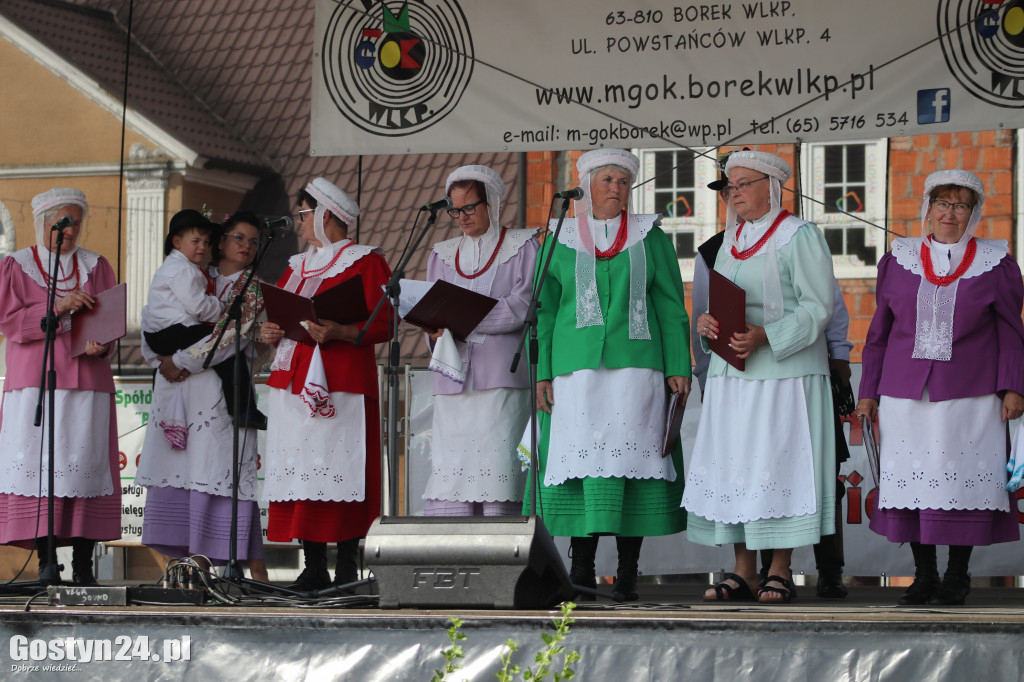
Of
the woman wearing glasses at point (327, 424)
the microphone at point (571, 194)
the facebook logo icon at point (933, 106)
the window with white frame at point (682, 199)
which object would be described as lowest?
the woman wearing glasses at point (327, 424)

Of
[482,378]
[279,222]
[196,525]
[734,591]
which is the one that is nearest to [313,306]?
[279,222]

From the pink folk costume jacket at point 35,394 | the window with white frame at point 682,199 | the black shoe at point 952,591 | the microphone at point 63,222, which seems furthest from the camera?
the window with white frame at point 682,199

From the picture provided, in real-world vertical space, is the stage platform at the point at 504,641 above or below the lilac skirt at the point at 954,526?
below

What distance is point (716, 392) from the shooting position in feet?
18.5

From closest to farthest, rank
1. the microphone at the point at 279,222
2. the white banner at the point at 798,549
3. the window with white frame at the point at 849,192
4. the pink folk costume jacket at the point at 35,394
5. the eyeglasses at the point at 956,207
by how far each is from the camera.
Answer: the eyeglasses at the point at 956,207
the microphone at the point at 279,222
the pink folk costume jacket at the point at 35,394
the white banner at the point at 798,549
the window with white frame at the point at 849,192

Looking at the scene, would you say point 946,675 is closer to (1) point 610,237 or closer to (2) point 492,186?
(1) point 610,237

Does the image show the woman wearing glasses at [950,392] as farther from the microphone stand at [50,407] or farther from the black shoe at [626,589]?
the microphone stand at [50,407]

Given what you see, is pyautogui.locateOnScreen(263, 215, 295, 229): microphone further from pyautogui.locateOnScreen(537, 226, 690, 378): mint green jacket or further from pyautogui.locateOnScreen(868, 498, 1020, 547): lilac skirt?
pyautogui.locateOnScreen(868, 498, 1020, 547): lilac skirt

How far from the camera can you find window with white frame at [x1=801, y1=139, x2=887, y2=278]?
14055mm

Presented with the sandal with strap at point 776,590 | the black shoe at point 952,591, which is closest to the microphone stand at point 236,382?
the sandal with strap at point 776,590

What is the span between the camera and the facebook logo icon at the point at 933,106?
6.70m

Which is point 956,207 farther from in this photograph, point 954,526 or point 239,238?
point 239,238

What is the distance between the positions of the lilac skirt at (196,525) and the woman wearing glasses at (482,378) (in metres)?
1.00
